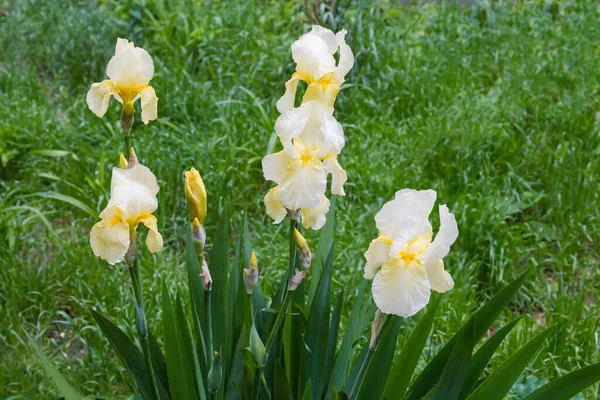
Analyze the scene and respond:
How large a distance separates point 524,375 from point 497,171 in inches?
50.4

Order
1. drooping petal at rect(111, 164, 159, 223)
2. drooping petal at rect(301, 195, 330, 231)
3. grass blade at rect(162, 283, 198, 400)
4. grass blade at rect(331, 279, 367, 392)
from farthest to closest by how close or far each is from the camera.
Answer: grass blade at rect(331, 279, 367, 392)
grass blade at rect(162, 283, 198, 400)
drooping petal at rect(301, 195, 330, 231)
drooping petal at rect(111, 164, 159, 223)

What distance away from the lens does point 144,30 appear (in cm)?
454

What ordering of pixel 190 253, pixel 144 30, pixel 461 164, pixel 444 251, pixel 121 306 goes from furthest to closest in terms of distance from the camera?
pixel 144 30
pixel 461 164
pixel 121 306
pixel 190 253
pixel 444 251

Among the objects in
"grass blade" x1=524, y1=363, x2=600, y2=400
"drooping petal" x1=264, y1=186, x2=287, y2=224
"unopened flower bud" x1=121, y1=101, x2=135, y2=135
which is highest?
"unopened flower bud" x1=121, y1=101, x2=135, y2=135

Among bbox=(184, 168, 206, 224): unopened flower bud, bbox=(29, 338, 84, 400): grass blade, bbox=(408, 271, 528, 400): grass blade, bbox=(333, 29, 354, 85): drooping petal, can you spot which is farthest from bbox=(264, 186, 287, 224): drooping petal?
bbox=(29, 338, 84, 400): grass blade

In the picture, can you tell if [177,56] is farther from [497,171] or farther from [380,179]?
[497,171]

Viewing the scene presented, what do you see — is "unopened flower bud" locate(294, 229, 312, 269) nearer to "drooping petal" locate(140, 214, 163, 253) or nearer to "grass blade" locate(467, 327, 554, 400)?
"drooping petal" locate(140, 214, 163, 253)

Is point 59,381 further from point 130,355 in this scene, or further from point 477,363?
point 477,363

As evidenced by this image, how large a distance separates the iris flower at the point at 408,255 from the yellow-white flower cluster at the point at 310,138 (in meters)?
0.12

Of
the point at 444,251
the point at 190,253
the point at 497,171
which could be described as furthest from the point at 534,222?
the point at 444,251

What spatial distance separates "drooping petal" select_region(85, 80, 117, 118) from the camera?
140 cm

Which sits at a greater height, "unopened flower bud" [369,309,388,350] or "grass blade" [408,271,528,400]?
"grass blade" [408,271,528,400]

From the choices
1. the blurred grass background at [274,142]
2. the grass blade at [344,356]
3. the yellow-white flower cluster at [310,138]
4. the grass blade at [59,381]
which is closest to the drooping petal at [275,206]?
the yellow-white flower cluster at [310,138]

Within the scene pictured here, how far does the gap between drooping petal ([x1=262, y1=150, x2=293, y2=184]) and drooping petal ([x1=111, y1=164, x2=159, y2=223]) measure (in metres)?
0.19
